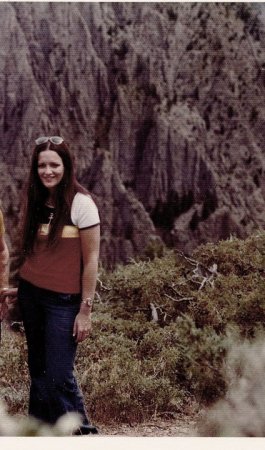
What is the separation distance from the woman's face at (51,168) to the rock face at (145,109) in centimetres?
71

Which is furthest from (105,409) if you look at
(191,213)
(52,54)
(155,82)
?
(52,54)

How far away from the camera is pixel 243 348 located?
4117 millimetres

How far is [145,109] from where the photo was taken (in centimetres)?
469

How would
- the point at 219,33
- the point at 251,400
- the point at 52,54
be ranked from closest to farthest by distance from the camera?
the point at 251,400
the point at 219,33
the point at 52,54

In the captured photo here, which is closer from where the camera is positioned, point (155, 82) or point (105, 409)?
point (105, 409)

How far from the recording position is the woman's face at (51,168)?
12.2 ft

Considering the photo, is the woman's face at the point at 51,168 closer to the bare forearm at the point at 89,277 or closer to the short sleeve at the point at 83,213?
the short sleeve at the point at 83,213

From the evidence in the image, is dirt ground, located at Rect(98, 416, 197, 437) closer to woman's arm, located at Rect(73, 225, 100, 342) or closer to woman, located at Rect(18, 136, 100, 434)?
woman, located at Rect(18, 136, 100, 434)

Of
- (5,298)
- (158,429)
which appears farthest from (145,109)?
(158,429)

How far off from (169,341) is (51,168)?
1.39 metres

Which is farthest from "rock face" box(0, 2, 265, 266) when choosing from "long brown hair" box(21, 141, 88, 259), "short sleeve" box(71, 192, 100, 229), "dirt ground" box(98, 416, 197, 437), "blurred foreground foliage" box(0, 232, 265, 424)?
"dirt ground" box(98, 416, 197, 437)

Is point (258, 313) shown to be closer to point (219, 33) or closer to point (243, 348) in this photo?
point (243, 348)

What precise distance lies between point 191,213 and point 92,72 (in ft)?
4.05

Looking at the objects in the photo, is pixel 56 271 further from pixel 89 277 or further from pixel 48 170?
pixel 48 170
